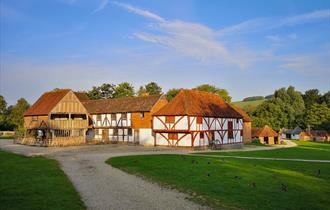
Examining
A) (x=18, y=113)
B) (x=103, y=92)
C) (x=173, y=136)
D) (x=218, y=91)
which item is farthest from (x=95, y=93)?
(x=173, y=136)

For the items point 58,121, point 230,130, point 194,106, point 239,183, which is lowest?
point 239,183

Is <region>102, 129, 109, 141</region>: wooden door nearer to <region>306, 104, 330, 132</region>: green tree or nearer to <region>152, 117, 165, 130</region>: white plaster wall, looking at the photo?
<region>152, 117, 165, 130</region>: white plaster wall

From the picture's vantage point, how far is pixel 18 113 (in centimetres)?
7038

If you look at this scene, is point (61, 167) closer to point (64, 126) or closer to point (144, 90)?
point (64, 126)

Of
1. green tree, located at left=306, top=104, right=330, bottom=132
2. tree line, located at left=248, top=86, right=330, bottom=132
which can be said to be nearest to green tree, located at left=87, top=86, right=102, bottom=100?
tree line, located at left=248, top=86, right=330, bottom=132

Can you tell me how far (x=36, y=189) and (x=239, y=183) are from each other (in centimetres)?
866

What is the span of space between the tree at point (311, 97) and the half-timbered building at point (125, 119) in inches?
2776

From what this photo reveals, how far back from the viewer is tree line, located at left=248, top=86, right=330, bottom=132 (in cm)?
8325

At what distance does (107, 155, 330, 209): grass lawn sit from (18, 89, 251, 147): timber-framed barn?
17.2 metres

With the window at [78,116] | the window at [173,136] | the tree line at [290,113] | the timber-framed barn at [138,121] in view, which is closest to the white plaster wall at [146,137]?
the timber-framed barn at [138,121]

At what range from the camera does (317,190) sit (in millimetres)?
14414

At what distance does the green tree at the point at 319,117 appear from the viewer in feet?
276

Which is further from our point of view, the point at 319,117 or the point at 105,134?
the point at 319,117

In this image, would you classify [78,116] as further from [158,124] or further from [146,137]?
[158,124]
